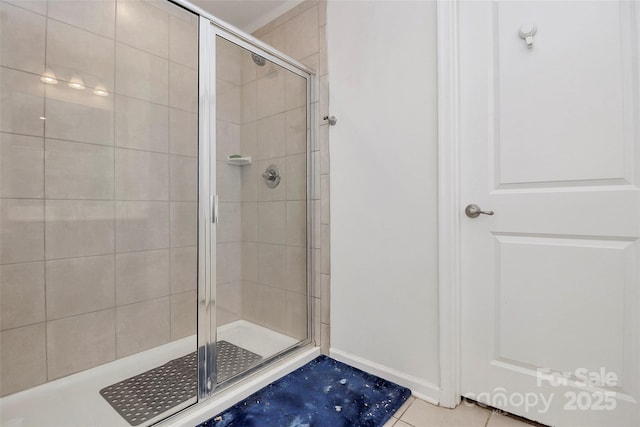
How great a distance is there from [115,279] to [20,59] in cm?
108

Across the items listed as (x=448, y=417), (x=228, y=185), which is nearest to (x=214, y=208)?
(x=228, y=185)

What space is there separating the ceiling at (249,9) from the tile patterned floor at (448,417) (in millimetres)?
2256

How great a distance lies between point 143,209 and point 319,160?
1029 mm

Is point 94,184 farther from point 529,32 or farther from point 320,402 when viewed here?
point 529,32

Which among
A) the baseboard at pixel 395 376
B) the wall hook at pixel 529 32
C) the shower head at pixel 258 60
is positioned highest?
the shower head at pixel 258 60

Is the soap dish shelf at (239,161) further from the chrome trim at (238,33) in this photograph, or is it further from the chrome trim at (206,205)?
the chrome trim at (238,33)

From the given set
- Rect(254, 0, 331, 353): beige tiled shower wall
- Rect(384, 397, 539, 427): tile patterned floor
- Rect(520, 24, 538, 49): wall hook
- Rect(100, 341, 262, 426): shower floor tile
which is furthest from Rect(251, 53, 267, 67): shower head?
Rect(384, 397, 539, 427): tile patterned floor

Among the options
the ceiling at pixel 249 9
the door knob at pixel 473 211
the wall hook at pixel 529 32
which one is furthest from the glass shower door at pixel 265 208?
the wall hook at pixel 529 32

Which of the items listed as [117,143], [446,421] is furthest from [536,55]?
[117,143]

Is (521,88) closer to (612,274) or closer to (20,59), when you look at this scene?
(612,274)

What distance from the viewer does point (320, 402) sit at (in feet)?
4.18

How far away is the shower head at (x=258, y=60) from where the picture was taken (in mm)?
1564

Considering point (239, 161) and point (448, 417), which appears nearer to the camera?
point (448, 417)

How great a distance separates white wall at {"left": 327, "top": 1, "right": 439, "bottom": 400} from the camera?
52.9 inches
